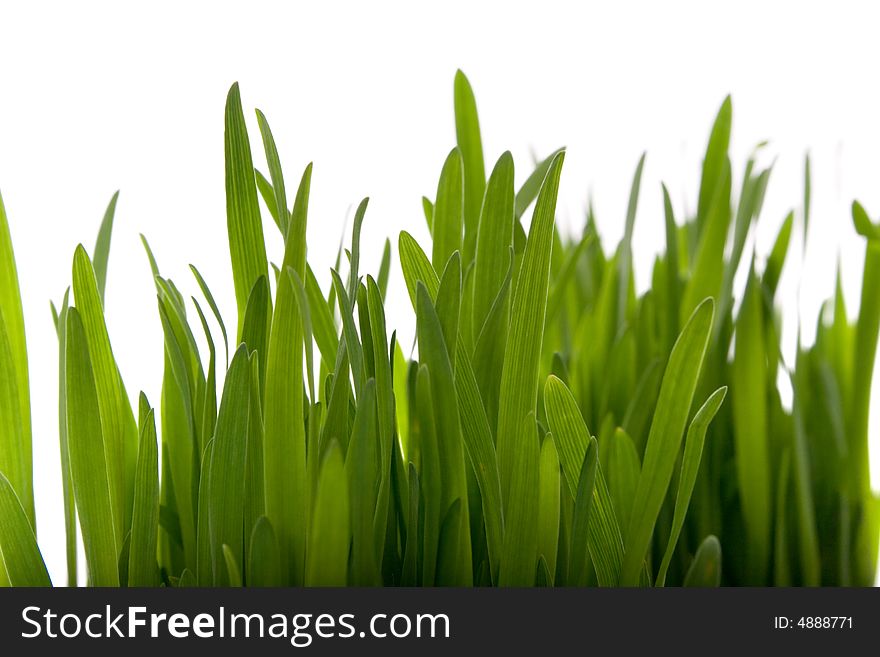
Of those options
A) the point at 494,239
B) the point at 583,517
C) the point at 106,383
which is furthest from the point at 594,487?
the point at 106,383

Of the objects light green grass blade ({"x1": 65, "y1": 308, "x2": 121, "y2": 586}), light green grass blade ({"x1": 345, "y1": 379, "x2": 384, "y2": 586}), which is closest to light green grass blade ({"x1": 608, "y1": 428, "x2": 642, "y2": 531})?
light green grass blade ({"x1": 345, "y1": 379, "x2": 384, "y2": 586})

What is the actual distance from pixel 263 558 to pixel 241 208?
15cm

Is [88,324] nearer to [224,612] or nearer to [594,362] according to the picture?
[224,612]

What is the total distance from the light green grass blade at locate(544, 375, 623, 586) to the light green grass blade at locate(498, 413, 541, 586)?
2cm

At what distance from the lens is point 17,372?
0.36 metres

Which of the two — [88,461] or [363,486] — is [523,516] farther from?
[88,461]

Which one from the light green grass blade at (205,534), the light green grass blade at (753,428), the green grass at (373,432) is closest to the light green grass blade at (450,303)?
the green grass at (373,432)

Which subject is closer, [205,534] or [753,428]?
[205,534]

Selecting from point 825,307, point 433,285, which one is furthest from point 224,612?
point 825,307

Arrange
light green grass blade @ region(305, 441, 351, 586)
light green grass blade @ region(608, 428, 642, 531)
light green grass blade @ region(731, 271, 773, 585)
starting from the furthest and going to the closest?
light green grass blade @ region(731, 271, 773, 585), light green grass blade @ region(608, 428, 642, 531), light green grass blade @ region(305, 441, 351, 586)

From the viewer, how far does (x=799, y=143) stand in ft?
2.75

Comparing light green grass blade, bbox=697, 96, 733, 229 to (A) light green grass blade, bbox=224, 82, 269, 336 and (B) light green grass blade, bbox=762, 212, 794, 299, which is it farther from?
(A) light green grass blade, bbox=224, 82, 269, 336

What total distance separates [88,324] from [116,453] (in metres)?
0.06

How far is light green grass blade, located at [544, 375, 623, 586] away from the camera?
0.31m
